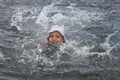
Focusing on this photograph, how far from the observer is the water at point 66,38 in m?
8.10

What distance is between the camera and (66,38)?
398 inches

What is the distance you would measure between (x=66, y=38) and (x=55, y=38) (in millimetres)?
954

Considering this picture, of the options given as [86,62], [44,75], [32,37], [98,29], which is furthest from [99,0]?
[44,75]

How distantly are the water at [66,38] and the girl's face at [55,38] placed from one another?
0.19 m

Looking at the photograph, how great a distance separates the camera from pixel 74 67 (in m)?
8.37

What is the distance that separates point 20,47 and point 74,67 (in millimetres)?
1777

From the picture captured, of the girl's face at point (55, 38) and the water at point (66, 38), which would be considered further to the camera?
the girl's face at point (55, 38)

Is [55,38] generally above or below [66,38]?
above

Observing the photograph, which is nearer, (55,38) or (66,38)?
(55,38)

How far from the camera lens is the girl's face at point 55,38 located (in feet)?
29.9

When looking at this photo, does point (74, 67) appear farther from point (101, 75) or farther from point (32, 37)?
point (32, 37)

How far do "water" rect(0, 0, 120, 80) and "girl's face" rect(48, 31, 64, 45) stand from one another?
7.5 inches

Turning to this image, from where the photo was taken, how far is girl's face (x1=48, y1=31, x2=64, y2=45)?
9125mm

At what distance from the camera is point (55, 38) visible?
9.20m
